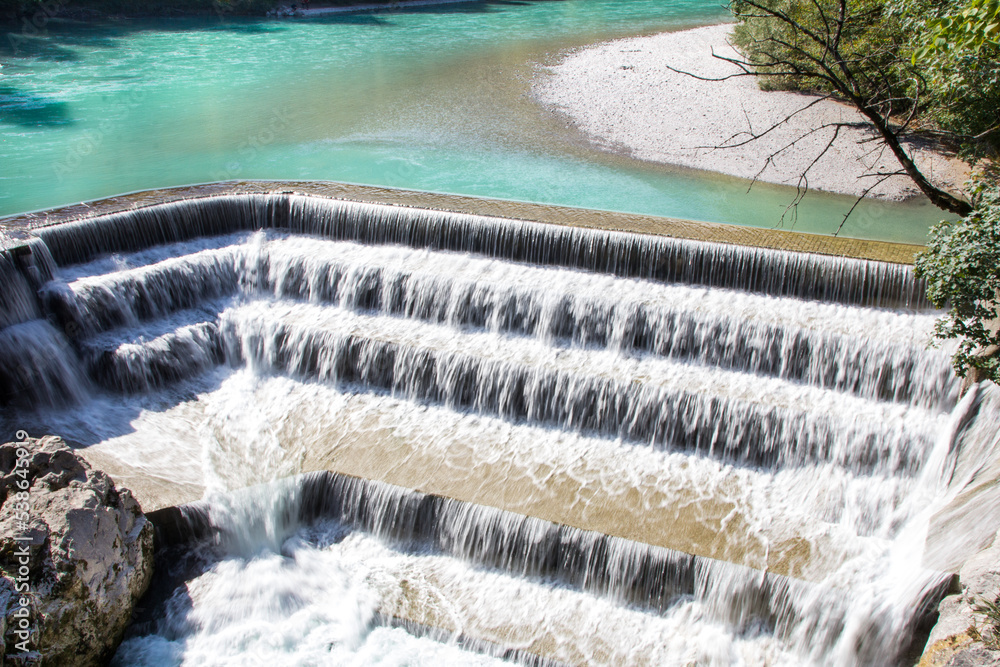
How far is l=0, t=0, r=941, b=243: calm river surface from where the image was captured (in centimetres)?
1395

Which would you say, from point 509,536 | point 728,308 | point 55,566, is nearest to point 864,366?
point 728,308

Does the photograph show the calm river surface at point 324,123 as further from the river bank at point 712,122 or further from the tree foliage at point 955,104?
the tree foliage at point 955,104

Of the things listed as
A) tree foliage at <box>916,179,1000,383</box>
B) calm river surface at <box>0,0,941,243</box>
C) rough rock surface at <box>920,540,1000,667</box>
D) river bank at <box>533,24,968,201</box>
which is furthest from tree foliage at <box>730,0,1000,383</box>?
calm river surface at <box>0,0,941,243</box>

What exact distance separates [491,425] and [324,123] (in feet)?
39.0

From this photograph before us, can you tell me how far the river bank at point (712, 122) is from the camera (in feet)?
48.6

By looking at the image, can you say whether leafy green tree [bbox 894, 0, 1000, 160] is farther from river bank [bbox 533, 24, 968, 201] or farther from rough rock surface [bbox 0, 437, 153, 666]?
rough rock surface [bbox 0, 437, 153, 666]

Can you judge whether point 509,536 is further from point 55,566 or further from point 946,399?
point 946,399

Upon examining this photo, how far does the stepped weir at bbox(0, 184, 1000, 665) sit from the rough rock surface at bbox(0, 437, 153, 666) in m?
0.45

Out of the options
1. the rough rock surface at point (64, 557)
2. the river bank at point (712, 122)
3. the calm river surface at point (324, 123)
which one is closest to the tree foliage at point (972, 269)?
the river bank at point (712, 122)

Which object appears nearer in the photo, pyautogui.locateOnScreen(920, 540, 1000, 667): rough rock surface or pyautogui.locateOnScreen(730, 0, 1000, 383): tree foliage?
pyautogui.locateOnScreen(920, 540, 1000, 667): rough rock surface

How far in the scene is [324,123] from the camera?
18281mm

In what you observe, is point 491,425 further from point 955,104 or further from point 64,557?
point 955,104

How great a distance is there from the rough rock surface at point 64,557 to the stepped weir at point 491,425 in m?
0.45

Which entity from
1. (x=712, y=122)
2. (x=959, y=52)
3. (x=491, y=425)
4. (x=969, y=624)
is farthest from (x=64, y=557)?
(x=712, y=122)
